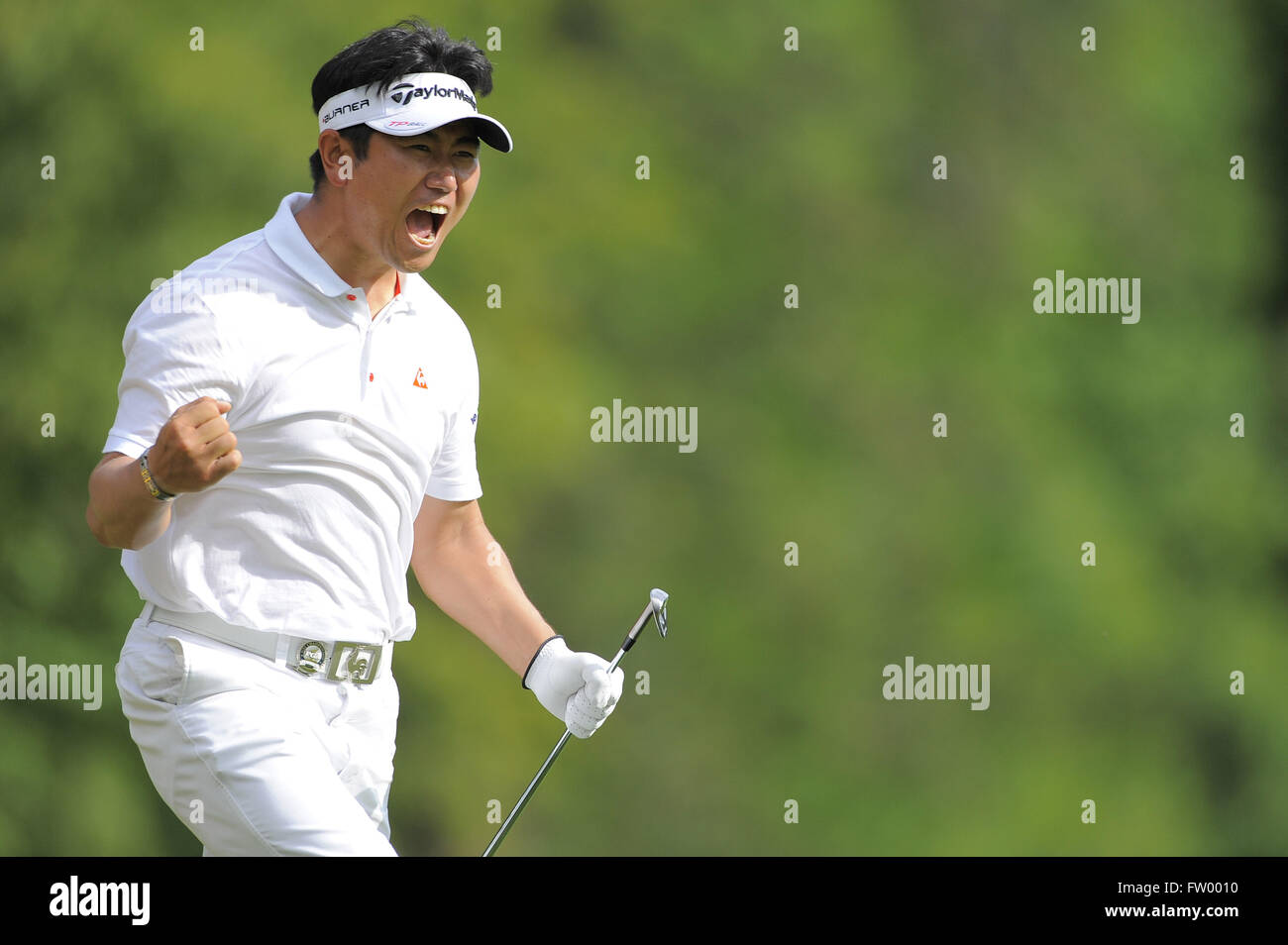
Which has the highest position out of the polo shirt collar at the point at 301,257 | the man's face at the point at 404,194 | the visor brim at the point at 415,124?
the visor brim at the point at 415,124

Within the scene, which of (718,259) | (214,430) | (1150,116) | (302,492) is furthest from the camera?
(1150,116)

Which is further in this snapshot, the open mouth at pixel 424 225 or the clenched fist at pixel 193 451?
the open mouth at pixel 424 225

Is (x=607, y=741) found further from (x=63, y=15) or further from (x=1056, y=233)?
(x=63, y=15)

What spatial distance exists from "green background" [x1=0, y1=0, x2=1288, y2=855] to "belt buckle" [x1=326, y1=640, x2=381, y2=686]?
3.95 meters

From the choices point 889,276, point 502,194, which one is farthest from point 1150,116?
point 502,194

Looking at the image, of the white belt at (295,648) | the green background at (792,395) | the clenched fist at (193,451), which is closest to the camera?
the clenched fist at (193,451)

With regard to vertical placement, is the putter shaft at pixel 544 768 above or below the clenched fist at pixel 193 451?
below

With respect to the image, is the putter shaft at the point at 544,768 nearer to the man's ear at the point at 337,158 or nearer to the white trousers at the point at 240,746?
the white trousers at the point at 240,746

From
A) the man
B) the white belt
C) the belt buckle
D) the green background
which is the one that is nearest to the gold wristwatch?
the man

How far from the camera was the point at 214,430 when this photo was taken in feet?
9.46

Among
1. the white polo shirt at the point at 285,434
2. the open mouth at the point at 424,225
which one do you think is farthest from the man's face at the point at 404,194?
the white polo shirt at the point at 285,434

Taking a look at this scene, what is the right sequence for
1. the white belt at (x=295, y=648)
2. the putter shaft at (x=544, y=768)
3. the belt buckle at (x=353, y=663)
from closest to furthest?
the white belt at (x=295, y=648)
the belt buckle at (x=353, y=663)
the putter shaft at (x=544, y=768)

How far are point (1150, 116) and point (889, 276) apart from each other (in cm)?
144

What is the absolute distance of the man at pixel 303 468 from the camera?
307 centimetres
